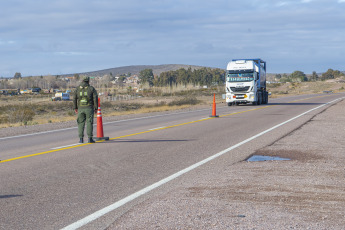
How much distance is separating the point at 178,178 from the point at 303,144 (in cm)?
591

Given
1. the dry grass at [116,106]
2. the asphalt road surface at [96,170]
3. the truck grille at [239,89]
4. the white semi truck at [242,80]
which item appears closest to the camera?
the asphalt road surface at [96,170]

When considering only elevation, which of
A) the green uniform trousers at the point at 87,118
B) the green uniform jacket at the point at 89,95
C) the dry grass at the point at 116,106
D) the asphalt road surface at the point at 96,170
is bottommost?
the dry grass at the point at 116,106

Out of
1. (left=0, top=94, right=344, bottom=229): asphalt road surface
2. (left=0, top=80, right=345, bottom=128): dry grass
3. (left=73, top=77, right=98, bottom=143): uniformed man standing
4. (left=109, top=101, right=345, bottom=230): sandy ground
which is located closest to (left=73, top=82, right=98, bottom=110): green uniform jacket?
Result: (left=73, top=77, right=98, bottom=143): uniformed man standing

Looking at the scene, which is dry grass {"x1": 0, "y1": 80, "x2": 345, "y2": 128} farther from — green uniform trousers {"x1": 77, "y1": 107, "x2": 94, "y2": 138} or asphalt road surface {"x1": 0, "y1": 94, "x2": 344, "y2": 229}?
asphalt road surface {"x1": 0, "y1": 94, "x2": 344, "y2": 229}

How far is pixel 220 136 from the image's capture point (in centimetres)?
1535

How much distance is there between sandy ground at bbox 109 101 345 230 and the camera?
5410 mm

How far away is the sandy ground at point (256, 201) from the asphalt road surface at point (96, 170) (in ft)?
1.49

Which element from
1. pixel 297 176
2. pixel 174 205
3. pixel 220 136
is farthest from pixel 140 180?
pixel 220 136

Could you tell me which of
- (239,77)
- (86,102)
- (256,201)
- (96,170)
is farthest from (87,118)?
(239,77)

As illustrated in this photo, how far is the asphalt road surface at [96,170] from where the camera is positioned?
19.7 ft

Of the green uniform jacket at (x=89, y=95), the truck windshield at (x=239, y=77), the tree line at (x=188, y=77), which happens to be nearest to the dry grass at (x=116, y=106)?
the truck windshield at (x=239, y=77)

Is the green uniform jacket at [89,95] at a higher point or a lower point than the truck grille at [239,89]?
higher

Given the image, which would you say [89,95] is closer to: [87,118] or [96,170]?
[87,118]

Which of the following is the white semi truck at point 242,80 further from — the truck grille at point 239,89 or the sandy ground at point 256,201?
the sandy ground at point 256,201
